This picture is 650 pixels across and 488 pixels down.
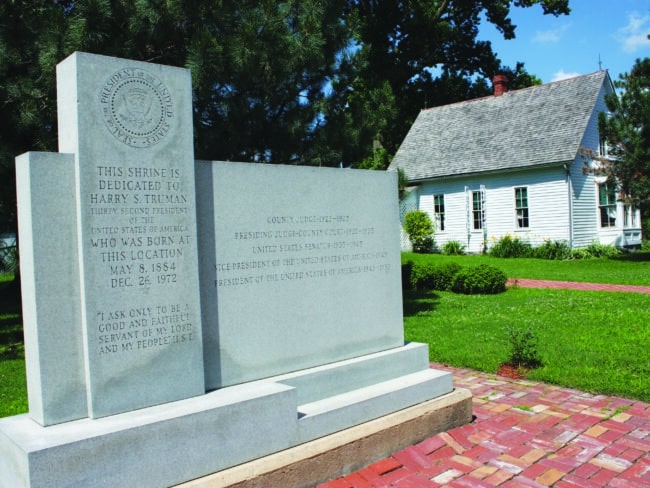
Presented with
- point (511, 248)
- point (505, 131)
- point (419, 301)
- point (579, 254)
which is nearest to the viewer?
point (419, 301)

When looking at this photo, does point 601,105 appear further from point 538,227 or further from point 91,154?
point 91,154

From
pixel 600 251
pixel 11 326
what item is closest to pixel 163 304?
pixel 11 326

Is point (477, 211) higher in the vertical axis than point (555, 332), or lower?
higher

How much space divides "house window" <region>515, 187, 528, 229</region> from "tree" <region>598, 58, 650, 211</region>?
437 cm

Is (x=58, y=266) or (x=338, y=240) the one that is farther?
(x=338, y=240)

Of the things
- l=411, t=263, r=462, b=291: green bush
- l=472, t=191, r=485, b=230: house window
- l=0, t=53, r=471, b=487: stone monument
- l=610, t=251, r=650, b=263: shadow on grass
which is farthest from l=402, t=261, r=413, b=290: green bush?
l=472, t=191, r=485, b=230: house window

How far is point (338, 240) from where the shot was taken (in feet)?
15.5

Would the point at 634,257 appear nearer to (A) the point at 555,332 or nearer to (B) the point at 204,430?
(A) the point at 555,332

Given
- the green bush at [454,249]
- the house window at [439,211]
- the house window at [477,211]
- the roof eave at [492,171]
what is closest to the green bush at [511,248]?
the house window at [477,211]

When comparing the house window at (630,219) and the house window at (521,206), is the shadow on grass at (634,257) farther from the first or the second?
the house window at (521,206)

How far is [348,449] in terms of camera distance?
157 inches

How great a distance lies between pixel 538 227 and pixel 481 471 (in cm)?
2038

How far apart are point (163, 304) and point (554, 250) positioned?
2063 centimetres

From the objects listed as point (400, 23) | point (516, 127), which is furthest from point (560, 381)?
point (400, 23)
